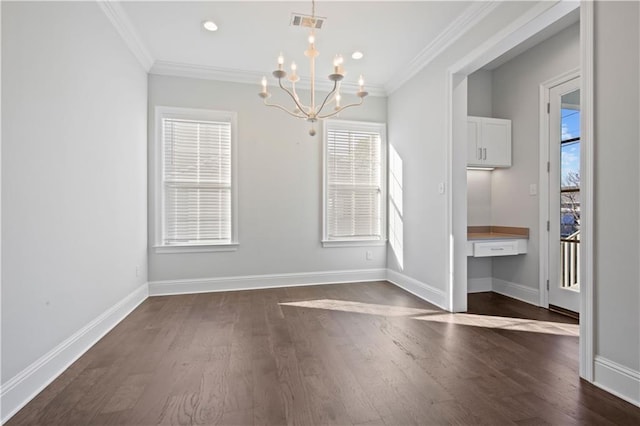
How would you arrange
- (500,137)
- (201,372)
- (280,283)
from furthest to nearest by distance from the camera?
(280,283) → (500,137) → (201,372)

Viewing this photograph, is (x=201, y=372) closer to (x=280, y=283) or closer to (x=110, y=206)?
(x=110, y=206)

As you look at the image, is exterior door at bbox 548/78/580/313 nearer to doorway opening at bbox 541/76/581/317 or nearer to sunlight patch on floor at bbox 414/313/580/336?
doorway opening at bbox 541/76/581/317

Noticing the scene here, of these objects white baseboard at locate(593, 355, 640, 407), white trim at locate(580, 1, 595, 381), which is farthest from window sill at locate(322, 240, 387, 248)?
white baseboard at locate(593, 355, 640, 407)

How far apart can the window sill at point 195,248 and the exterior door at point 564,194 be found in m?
3.78

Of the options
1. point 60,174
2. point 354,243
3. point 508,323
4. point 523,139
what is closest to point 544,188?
point 523,139

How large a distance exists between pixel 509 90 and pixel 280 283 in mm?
3930

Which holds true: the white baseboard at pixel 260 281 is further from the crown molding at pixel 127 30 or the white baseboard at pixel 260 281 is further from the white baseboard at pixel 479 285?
the crown molding at pixel 127 30

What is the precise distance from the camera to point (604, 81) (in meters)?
1.85

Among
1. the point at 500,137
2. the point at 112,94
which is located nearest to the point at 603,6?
the point at 500,137

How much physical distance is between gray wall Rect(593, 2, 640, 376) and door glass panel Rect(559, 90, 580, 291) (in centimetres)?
171

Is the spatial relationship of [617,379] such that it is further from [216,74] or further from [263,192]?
[216,74]

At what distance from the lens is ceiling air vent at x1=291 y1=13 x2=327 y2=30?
288cm

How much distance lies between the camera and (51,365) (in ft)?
6.47

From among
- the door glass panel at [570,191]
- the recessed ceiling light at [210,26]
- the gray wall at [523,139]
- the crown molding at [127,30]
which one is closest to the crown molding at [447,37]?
the gray wall at [523,139]
